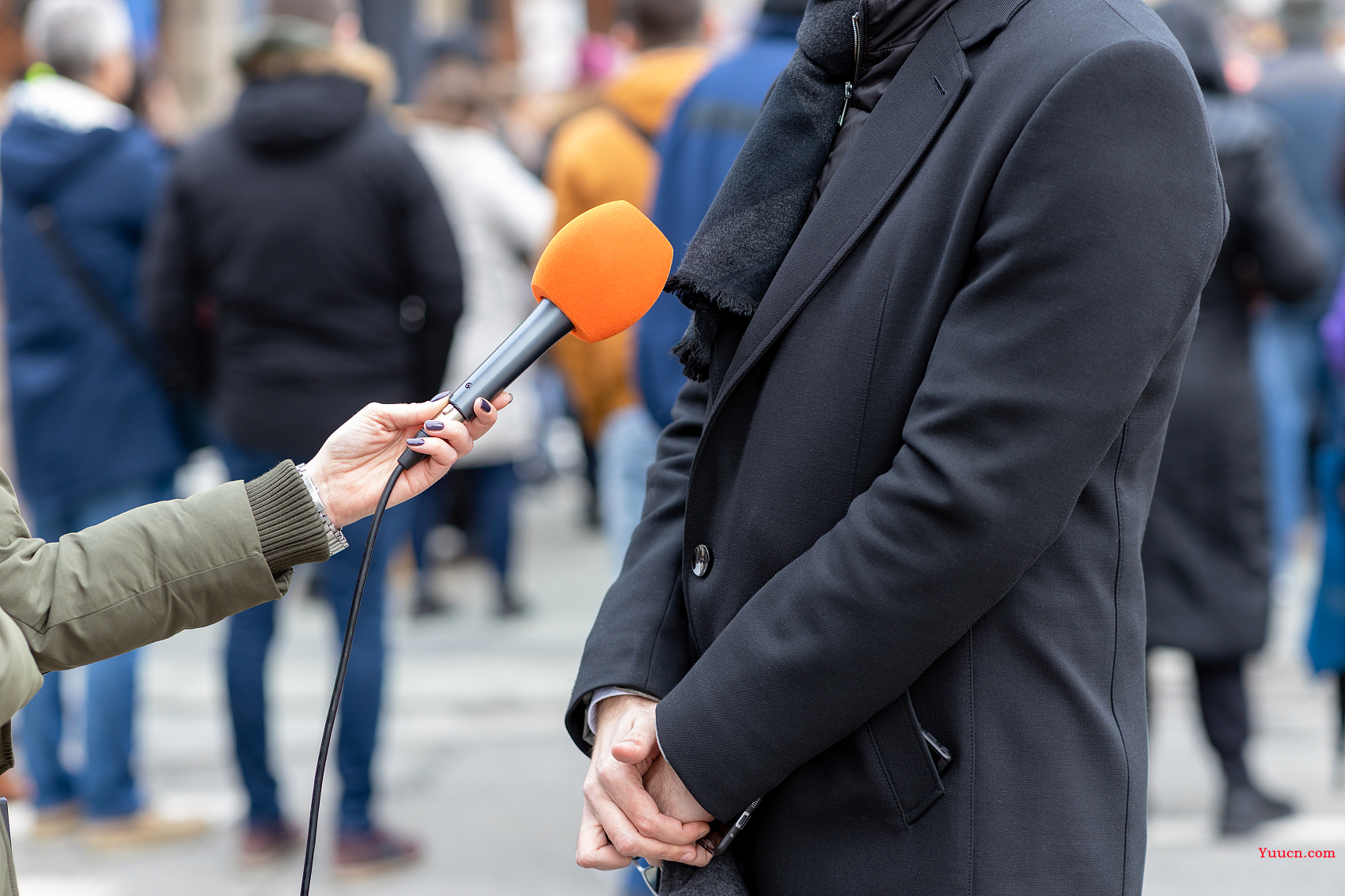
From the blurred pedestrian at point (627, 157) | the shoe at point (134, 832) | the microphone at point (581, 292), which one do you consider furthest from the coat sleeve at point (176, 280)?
the microphone at point (581, 292)

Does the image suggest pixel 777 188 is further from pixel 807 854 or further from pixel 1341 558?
pixel 1341 558

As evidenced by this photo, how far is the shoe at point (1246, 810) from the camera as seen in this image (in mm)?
3664

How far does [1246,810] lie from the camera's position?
3.68 m

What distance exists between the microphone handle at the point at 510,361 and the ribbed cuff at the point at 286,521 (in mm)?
160

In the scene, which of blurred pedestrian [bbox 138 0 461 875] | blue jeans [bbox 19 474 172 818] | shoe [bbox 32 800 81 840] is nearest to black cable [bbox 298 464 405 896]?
blurred pedestrian [bbox 138 0 461 875]

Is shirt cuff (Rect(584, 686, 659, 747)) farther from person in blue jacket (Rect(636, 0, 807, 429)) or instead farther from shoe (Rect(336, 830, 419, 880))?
shoe (Rect(336, 830, 419, 880))

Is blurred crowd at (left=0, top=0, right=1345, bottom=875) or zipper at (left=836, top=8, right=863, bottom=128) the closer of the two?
zipper at (left=836, top=8, right=863, bottom=128)

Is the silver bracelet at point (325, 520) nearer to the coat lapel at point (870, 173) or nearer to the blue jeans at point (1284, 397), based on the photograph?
the coat lapel at point (870, 173)

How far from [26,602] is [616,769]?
2.19ft

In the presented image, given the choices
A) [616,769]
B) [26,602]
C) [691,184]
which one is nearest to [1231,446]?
[691,184]

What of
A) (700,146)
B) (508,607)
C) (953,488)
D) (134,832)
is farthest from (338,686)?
(508,607)

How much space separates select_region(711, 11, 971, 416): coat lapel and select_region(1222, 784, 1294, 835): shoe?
2944 millimetres

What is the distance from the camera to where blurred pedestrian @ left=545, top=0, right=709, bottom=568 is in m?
3.60

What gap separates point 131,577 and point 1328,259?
569 centimetres
